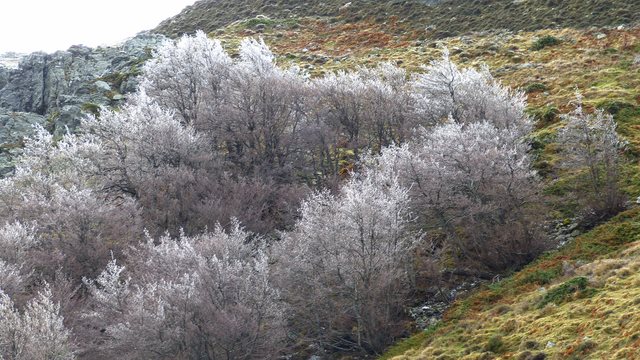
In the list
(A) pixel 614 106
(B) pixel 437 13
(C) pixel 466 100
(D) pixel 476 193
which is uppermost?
(B) pixel 437 13

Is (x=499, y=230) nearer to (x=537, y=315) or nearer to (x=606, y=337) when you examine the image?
(x=537, y=315)

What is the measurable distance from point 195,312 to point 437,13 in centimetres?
6116

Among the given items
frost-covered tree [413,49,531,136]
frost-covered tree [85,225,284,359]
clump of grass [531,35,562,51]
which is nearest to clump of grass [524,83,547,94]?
frost-covered tree [413,49,531,136]

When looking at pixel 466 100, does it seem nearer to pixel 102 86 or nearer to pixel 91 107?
pixel 91 107

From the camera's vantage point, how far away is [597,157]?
104ft

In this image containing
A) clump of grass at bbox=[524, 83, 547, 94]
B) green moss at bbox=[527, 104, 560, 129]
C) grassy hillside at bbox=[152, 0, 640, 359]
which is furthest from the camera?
clump of grass at bbox=[524, 83, 547, 94]

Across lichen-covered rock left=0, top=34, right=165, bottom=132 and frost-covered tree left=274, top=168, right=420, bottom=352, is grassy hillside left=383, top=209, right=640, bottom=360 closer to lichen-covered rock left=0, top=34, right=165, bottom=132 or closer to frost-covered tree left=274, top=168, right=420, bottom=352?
frost-covered tree left=274, top=168, right=420, bottom=352

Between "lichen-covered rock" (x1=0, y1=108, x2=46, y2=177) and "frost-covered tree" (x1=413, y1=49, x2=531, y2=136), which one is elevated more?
"lichen-covered rock" (x1=0, y1=108, x2=46, y2=177)

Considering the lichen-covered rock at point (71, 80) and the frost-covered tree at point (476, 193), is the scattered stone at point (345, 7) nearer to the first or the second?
the lichen-covered rock at point (71, 80)

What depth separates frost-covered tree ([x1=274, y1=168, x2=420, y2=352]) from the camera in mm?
28047

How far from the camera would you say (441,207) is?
3172 cm

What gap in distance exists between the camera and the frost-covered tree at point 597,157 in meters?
30.2

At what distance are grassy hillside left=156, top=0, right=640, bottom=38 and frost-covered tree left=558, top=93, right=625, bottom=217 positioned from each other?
113 feet

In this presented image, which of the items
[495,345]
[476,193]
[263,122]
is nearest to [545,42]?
[263,122]
